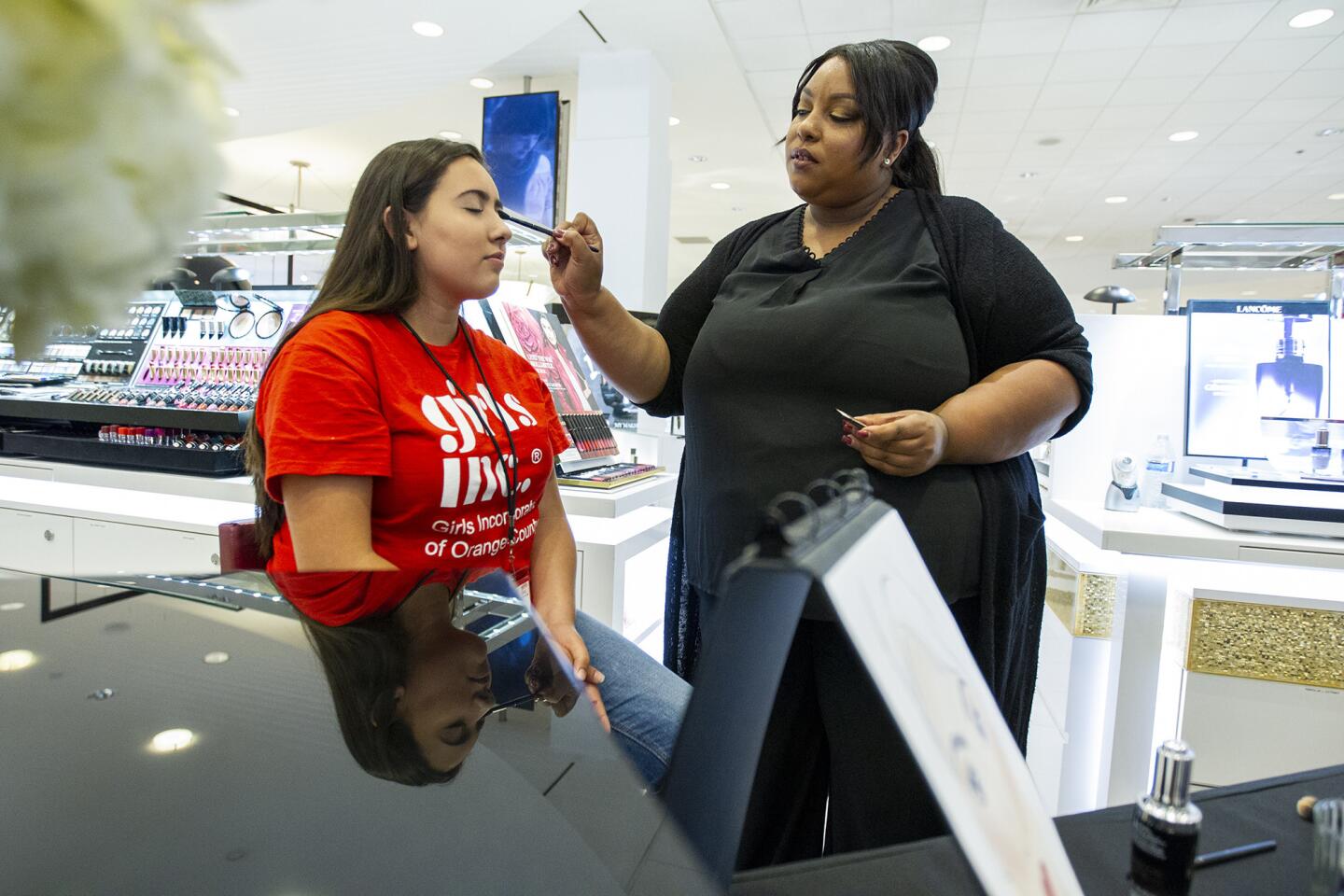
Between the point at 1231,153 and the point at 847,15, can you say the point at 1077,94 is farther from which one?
the point at 1231,153

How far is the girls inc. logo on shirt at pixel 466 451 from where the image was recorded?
1.21 metres

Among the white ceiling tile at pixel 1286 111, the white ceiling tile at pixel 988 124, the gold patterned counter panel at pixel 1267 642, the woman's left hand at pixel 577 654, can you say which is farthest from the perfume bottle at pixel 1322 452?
the white ceiling tile at pixel 1286 111

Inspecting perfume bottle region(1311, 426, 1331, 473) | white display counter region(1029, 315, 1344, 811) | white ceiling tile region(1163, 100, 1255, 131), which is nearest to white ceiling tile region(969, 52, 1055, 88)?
white ceiling tile region(1163, 100, 1255, 131)

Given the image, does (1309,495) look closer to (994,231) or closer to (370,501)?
(994,231)

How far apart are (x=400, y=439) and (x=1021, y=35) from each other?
4931 mm

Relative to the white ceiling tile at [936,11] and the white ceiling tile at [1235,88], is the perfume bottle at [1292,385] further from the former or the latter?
the white ceiling tile at [1235,88]

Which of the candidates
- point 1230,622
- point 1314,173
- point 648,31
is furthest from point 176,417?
point 1314,173

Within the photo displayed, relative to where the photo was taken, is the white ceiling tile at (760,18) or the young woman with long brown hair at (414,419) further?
the white ceiling tile at (760,18)

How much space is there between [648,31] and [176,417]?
3806 millimetres

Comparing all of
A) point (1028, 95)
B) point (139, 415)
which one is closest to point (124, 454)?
point (139, 415)

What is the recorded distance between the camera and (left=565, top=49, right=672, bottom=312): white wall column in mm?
5184

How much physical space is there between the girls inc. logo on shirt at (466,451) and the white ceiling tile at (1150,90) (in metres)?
5.74

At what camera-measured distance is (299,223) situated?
92.0 inches

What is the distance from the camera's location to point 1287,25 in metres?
4.55
